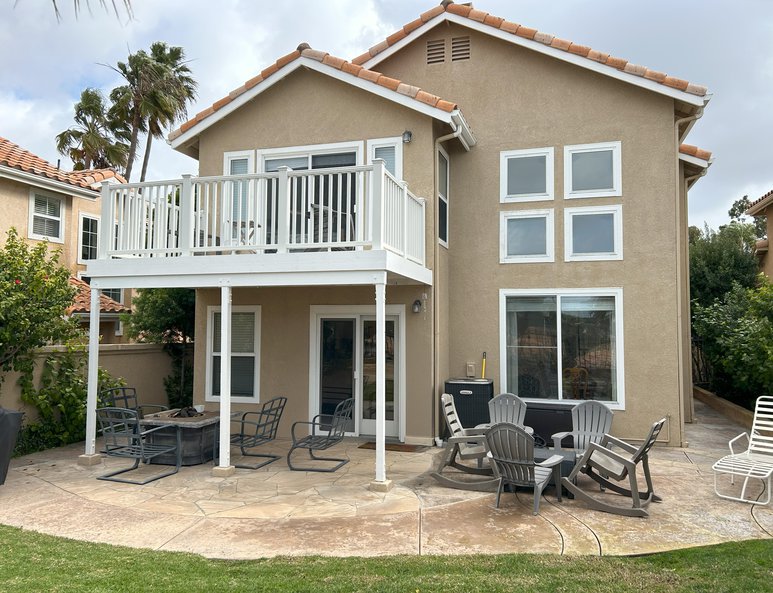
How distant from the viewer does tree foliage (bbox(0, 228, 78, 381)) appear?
9008 mm

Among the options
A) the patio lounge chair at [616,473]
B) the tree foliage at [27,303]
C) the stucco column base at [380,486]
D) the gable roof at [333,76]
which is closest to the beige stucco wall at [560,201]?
the gable roof at [333,76]

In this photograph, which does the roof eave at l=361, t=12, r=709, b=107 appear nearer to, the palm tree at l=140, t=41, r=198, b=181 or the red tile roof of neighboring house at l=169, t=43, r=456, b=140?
the red tile roof of neighboring house at l=169, t=43, r=456, b=140

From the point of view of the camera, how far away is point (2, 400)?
961 cm

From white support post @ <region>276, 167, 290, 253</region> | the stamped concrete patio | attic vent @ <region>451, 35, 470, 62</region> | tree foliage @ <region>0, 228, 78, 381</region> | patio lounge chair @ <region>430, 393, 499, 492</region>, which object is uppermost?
attic vent @ <region>451, 35, 470, 62</region>

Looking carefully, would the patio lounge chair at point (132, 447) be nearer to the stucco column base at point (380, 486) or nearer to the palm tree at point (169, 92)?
the stucco column base at point (380, 486)

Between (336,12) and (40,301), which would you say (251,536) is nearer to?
(40,301)

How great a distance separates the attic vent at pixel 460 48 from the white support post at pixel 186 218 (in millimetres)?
5964

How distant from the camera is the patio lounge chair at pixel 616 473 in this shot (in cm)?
641

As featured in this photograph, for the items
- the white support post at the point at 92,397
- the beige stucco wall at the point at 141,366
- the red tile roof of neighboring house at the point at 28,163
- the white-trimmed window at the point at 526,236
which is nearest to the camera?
the white support post at the point at 92,397

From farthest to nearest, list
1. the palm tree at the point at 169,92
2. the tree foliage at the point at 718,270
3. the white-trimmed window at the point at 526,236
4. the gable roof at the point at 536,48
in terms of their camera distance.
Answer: the palm tree at the point at 169,92, the tree foliage at the point at 718,270, the white-trimmed window at the point at 526,236, the gable roof at the point at 536,48

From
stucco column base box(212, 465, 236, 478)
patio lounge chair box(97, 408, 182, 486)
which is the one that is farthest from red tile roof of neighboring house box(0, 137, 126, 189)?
stucco column base box(212, 465, 236, 478)

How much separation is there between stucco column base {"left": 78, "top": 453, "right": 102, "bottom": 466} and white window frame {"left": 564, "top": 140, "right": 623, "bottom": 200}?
354 inches

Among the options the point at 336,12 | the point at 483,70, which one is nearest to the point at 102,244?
the point at 336,12

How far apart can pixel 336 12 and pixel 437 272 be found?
583cm
